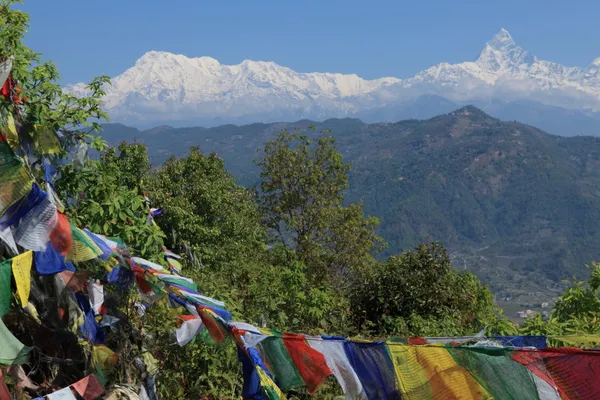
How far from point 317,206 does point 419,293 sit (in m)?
11.6

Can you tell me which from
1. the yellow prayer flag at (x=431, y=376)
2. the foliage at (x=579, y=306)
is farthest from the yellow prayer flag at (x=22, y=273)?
the foliage at (x=579, y=306)

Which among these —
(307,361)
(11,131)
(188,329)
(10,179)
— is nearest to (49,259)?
(10,179)

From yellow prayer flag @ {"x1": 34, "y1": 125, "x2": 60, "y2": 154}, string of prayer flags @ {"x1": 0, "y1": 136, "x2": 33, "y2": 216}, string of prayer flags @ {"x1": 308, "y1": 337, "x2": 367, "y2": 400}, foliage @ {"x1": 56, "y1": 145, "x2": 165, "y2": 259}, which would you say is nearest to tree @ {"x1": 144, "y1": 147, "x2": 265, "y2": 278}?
foliage @ {"x1": 56, "y1": 145, "x2": 165, "y2": 259}

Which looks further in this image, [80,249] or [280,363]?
[280,363]

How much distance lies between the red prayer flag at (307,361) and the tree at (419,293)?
26.9ft

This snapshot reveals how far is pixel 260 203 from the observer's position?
26578mm

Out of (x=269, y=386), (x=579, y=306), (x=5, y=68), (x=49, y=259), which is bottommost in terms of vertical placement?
(x=579, y=306)

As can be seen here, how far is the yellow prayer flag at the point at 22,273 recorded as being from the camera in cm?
408

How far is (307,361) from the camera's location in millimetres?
4668

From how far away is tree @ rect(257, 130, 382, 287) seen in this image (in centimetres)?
2378

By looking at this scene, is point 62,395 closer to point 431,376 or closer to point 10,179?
point 10,179

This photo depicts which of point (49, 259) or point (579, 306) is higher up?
point (49, 259)

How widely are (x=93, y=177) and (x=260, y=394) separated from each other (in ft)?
11.0

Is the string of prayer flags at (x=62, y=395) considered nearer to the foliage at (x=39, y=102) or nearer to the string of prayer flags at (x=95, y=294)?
the string of prayer flags at (x=95, y=294)
